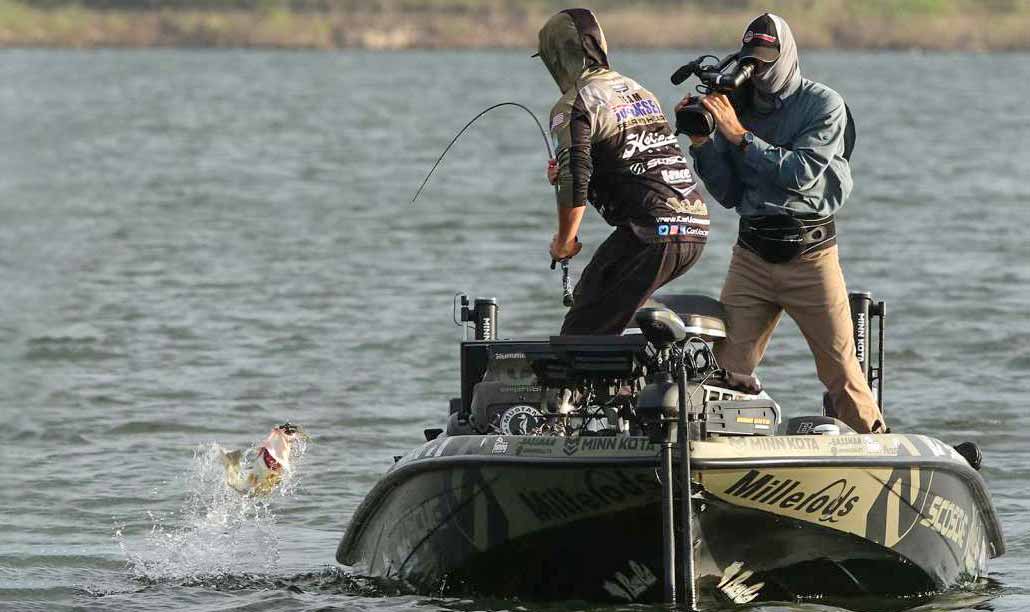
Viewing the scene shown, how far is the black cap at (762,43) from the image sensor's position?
8.15 meters

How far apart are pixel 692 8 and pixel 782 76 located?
80.3 meters

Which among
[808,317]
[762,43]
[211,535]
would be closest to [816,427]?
[808,317]

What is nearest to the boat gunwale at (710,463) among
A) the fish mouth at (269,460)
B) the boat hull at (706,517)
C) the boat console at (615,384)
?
the boat hull at (706,517)

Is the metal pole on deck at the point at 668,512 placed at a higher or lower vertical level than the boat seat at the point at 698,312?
lower

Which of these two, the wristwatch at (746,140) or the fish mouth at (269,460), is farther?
the fish mouth at (269,460)

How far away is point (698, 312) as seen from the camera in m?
8.36

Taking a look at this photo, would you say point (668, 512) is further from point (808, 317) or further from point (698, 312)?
point (808, 317)

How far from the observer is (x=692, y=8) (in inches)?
3442

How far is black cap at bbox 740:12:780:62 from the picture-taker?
8148 millimetres

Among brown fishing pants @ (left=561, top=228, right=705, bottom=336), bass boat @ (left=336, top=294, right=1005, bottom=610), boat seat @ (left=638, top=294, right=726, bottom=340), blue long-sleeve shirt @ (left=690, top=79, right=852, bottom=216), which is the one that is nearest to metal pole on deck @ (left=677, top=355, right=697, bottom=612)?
bass boat @ (left=336, top=294, right=1005, bottom=610)

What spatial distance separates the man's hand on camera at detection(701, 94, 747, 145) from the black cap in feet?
0.63

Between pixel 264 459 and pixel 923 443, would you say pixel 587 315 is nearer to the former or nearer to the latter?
pixel 923 443

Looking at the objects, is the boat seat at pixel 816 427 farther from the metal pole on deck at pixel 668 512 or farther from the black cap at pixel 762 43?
the black cap at pixel 762 43

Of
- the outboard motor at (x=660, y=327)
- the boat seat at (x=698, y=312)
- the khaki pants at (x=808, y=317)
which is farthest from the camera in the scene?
the khaki pants at (x=808, y=317)
